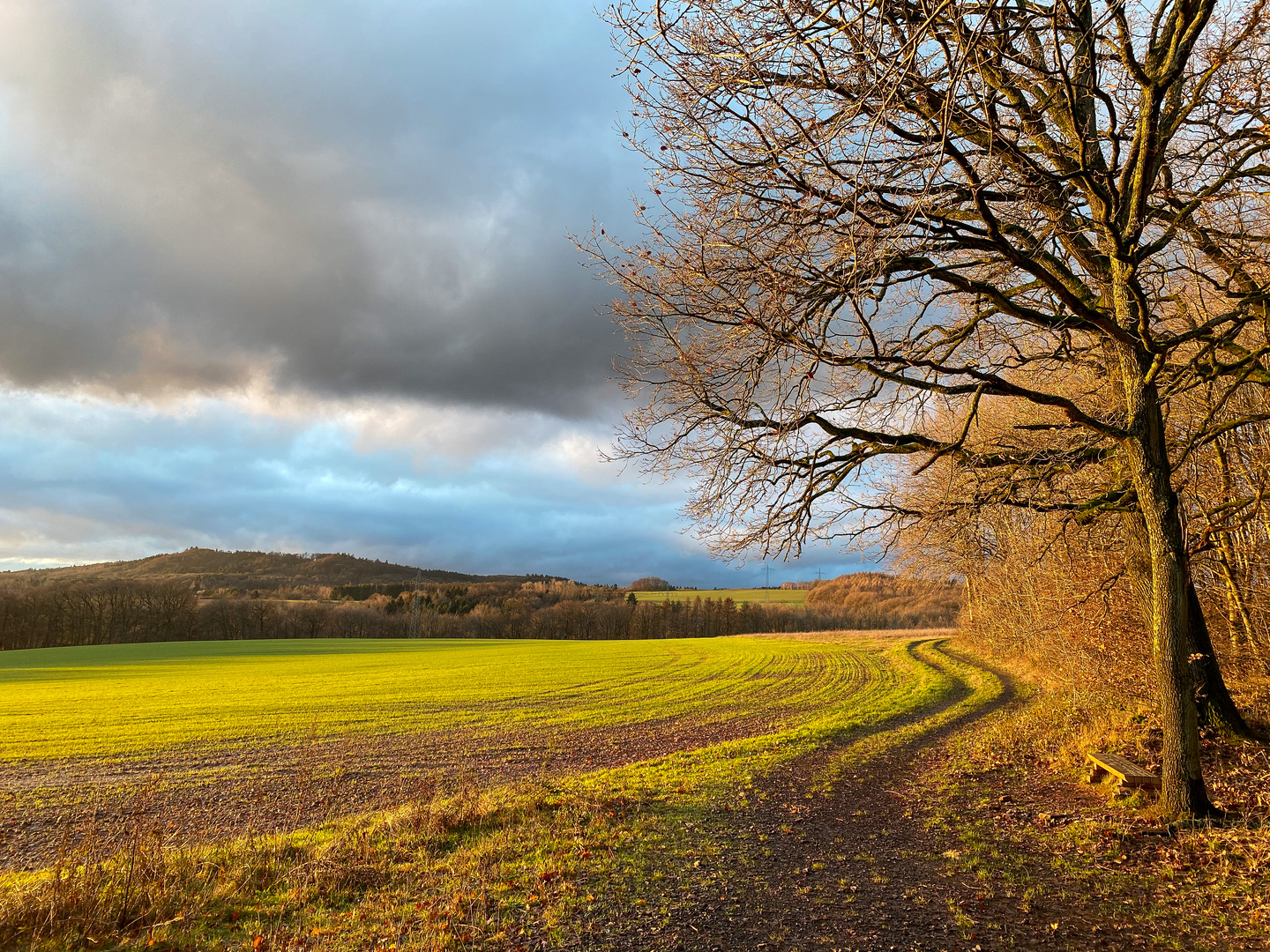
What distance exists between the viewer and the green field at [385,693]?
2291 centimetres

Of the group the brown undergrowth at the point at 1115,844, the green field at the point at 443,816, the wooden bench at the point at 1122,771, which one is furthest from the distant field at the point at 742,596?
the wooden bench at the point at 1122,771

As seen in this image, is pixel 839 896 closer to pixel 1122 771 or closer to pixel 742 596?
pixel 1122 771

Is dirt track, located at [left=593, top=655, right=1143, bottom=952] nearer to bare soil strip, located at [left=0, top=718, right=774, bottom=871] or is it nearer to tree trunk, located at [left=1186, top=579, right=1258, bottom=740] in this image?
tree trunk, located at [left=1186, top=579, right=1258, bottom=740]

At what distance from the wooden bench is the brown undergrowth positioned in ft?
0.65

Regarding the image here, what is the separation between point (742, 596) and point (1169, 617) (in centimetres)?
12825

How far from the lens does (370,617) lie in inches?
4230

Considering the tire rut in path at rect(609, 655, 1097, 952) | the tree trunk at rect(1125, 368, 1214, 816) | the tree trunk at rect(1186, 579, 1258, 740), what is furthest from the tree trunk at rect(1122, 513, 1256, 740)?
the tire rut in path at rect(609, 655, 1097, 952)

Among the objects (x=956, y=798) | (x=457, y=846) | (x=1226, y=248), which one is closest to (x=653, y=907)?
(x=457, y=846)

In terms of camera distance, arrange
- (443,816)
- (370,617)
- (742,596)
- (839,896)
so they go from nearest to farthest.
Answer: (839,896) → (443,816) → (370,617) → (742,596)

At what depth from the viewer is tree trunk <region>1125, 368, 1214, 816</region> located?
7.15 metres

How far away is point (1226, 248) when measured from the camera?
7.99 m

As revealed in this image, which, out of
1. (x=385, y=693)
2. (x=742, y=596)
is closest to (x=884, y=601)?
(x=742, y=596)

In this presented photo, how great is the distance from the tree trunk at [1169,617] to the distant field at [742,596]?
110 metres

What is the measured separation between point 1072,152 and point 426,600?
12579 centimetres
